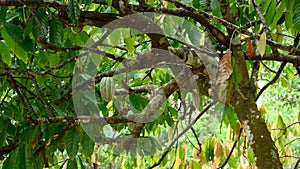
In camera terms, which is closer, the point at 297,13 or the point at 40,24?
the point at 297,13

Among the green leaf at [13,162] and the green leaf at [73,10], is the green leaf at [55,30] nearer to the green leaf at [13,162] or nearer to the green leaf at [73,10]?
the green leaf at [73,10]

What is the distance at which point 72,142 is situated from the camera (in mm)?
1093

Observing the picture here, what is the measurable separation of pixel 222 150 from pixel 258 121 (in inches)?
23.6

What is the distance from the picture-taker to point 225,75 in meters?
0.89

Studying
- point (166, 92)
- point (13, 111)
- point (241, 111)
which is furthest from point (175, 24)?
point (13, 111)

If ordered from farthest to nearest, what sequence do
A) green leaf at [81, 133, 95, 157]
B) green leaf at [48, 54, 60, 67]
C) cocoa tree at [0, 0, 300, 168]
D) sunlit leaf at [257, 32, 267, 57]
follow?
1. green leaf at [48, 54, 60, 67]
2. green leaf at [81, 133, 95, 157]
3. cocoa tree at [0, 0, 300, 168]
4. sunlit leaf at [257, 32, 267, 57]

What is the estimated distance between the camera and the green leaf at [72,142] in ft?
3.54

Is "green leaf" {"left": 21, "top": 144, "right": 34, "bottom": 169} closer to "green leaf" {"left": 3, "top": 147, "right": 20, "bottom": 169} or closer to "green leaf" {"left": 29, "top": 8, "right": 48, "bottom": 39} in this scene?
"green leaf" {"left": 3, "top": 147, "right": 20, "bottom": 169}

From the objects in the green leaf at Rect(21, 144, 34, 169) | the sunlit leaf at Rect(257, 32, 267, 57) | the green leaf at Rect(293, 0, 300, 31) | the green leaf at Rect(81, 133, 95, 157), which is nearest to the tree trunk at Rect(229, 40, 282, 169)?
the sunlit leaf at Rect(257, 32, 267, 57)

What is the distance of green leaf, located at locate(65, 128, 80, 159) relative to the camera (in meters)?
1.08

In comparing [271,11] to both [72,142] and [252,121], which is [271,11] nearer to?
[252,121]

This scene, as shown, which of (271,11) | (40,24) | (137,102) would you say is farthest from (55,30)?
(271,11)

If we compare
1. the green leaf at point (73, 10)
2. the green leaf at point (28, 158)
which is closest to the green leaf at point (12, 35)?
the green leaf at point (73, 10)

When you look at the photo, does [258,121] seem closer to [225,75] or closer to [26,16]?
[225,75]
